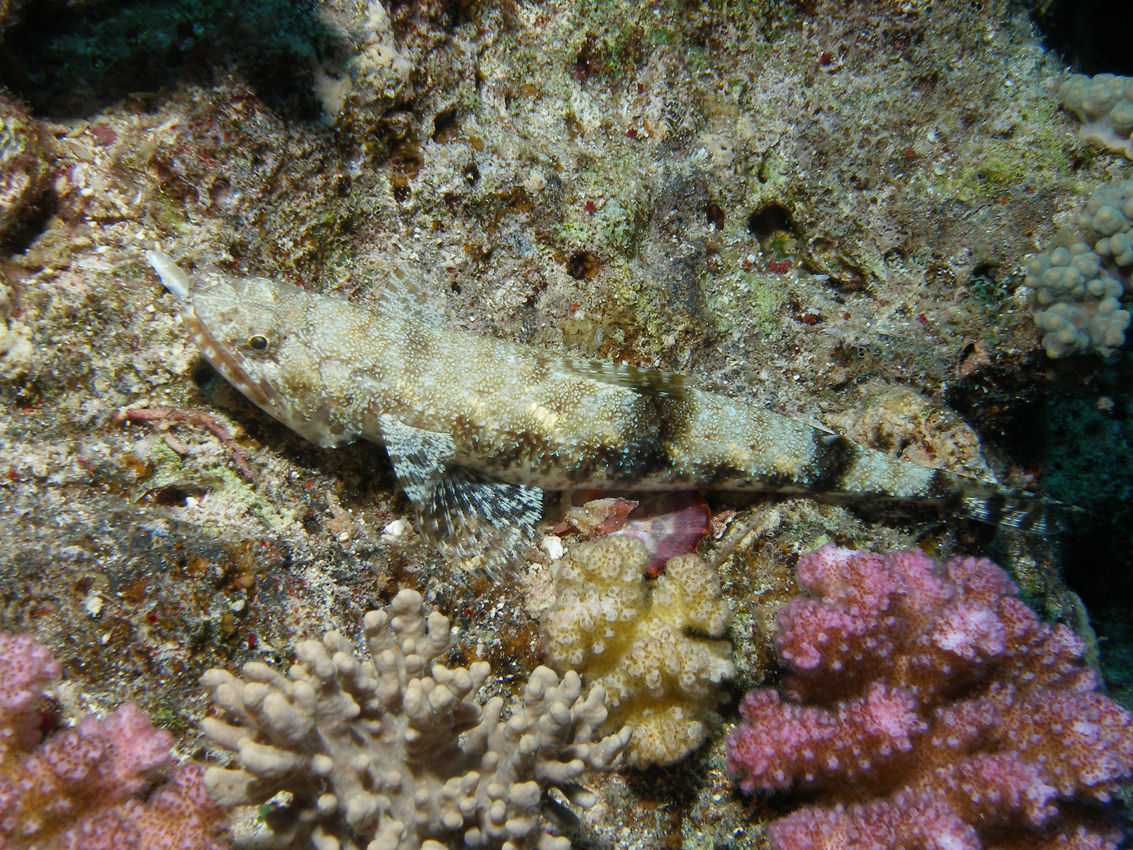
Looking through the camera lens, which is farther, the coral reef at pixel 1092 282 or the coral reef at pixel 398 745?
the coral reef at pixel 1092 282

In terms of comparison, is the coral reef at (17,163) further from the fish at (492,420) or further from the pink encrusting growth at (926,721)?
the pink encrusting growth at (926,721)

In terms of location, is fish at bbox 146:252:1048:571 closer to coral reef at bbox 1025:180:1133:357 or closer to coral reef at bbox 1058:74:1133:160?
coral reef at bbox 1025:180:1133:357

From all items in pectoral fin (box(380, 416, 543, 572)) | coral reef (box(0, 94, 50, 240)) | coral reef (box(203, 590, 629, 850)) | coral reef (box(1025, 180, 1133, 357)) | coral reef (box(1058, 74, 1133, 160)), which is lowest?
coral reef (box(203, 590, 629, 850))

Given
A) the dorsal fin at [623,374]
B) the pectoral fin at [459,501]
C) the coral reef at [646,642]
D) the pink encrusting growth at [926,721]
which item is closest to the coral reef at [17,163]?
the pectoral fin at [459,501]

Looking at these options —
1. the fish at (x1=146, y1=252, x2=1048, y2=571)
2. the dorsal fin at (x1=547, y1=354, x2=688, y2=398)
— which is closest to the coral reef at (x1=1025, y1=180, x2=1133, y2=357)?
the fish at (x1=146, y1=252, x2=1048, y2=571)

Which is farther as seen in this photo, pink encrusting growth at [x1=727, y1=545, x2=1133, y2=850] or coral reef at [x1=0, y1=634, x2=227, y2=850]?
pink encrusting growth at [x1=727, y1=545, x2=1133, y2=850]

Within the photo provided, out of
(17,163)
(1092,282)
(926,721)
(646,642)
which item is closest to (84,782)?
(646,642)

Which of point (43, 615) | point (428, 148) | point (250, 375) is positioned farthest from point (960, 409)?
point (43, 615)
